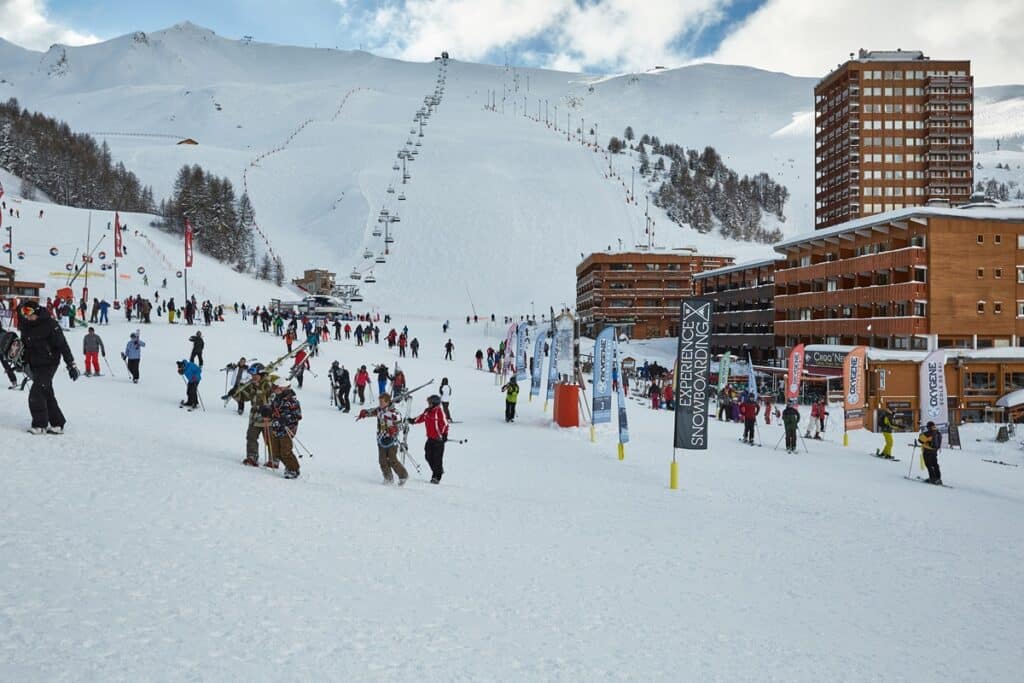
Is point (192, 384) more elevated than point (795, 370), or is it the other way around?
point (795, 370)

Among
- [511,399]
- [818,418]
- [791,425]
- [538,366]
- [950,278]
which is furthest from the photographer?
[950,278]

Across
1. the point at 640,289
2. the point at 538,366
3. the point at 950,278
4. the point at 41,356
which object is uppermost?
the point at 640,289

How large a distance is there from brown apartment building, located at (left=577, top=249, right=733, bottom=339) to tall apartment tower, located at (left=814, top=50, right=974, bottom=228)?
91.5ft

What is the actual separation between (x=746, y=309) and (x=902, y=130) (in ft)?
137

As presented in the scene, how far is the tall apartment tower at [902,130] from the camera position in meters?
80.1

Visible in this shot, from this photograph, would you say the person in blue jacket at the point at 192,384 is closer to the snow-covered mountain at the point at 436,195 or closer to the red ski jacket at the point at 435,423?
the red ski jacket at the point at 435,423

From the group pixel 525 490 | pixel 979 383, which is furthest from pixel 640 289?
pixel 525 490

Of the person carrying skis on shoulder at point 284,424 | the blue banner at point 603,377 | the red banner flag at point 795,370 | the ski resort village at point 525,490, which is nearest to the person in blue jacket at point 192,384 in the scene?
the ski resort village at point 525,490

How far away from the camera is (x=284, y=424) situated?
363 inches

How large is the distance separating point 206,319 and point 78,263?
22.9 meters

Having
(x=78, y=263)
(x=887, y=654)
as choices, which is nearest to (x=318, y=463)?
(x=887, y=654)

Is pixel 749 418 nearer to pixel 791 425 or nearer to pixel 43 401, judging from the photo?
pixel 791 425

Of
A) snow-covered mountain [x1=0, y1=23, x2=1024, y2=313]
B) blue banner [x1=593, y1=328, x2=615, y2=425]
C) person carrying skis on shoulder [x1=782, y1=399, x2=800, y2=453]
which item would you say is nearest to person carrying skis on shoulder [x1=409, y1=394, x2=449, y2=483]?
blue banner [x1=593, y1=328, x2=615, y2=425]

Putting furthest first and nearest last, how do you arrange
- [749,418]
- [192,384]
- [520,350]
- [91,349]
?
[520,350] < [749,418] < [91,349] < [192,384]
